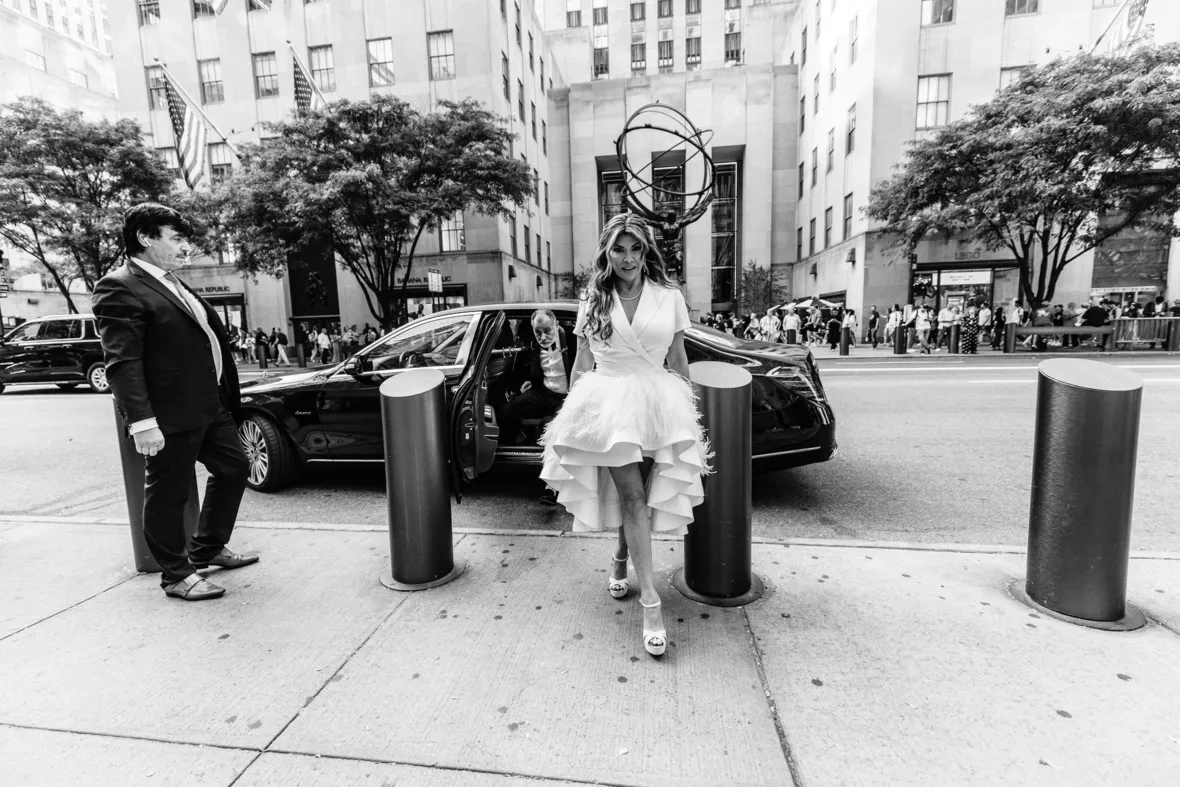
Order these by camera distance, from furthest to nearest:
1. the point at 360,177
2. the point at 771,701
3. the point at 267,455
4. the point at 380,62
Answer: the point at 380,62, the point at 360,177, the point at 267,455, the point at 771,701

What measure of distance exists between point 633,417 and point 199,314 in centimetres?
244

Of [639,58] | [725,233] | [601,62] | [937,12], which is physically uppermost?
[601,62]

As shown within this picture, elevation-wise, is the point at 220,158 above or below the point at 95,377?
above

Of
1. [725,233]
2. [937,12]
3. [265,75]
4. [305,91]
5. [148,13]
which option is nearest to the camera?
[305,91]

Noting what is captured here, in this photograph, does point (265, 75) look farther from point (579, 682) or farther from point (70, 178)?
point (579, 682)

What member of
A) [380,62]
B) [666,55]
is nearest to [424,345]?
[380,62]

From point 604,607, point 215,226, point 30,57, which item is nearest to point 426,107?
point 215,226

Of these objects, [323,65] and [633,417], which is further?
[323,65]

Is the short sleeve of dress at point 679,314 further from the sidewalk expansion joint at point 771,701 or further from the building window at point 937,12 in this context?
the building window at point 937,12

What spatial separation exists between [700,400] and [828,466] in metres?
3.37

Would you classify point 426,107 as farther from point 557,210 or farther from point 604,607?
point 604,607

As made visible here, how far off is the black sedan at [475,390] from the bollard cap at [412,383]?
0.62 metres

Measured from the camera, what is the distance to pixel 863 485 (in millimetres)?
5133

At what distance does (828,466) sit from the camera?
572 cm
